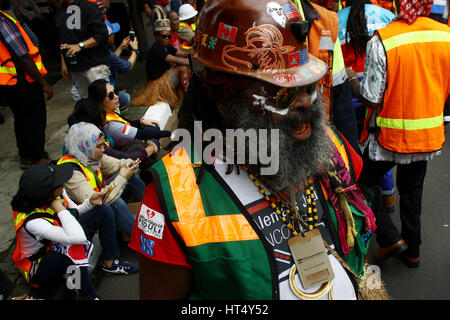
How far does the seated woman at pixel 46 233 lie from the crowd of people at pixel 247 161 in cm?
1

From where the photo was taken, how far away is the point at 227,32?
5.17ft

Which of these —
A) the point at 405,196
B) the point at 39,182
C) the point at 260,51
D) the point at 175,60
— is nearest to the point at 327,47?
the point at 260,51

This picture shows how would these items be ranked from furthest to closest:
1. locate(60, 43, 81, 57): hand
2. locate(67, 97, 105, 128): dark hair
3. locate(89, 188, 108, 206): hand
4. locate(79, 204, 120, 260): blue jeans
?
locate(60, 43, 81, 57): hand < locate(67, 97, 105, 128): dark hair < locate(79, 204, 120, 260): blue jeans < locate(89, 188, 108, 206): hand

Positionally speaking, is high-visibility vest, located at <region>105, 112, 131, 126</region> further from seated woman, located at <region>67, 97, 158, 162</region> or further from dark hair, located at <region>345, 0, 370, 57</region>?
dark hair, located at <region>345, 0, 370, 57</region>

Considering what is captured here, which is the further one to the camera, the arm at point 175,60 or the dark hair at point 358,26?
the arm at point 175,60

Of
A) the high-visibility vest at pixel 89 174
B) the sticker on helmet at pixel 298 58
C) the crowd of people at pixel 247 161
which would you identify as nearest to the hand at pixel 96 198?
the crowd of people at pixel 247 161

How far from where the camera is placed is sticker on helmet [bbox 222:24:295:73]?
1547 millimetres

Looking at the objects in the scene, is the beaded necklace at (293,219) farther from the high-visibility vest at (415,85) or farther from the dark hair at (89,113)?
the dark hair at (89,113)

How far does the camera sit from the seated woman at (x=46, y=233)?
2.89 metres

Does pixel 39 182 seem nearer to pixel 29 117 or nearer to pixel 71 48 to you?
pixel 29 117

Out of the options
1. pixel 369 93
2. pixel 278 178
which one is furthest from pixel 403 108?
pixel 278 178

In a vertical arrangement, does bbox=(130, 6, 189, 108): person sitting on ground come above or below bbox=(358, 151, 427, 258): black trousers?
below

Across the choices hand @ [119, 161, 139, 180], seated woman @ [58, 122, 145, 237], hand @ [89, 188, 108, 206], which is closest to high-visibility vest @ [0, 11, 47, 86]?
seated woman @ [58, 122, 145, 237]
